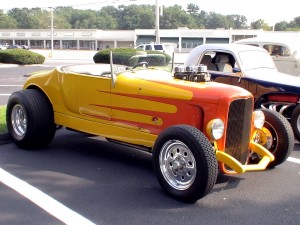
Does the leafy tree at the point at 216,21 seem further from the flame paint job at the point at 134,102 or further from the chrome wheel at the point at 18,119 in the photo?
the flame paint job at the point at 134,102

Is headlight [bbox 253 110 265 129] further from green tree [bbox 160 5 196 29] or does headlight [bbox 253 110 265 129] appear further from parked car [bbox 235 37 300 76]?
green tree [bbox 160 5 196 29]

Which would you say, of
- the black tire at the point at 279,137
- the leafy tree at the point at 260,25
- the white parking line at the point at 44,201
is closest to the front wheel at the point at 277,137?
the black tire at the point at 279,137

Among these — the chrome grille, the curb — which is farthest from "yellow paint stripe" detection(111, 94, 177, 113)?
the curb

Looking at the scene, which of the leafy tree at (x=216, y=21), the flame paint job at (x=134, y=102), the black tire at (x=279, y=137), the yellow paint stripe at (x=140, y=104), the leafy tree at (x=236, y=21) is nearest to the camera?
the flame paint job at (x=134, y=102)

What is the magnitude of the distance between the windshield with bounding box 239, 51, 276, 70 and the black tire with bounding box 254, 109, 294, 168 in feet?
9.21

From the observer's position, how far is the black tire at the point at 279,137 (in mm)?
5539

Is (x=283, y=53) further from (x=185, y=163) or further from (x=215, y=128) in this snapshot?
(x=185, y=163)

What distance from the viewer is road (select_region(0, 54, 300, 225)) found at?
13.4 feet

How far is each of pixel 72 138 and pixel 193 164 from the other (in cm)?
345

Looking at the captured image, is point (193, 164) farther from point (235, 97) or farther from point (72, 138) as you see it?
point (72, 138)

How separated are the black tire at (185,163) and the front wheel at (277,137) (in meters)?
1.36

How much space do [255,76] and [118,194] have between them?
14.5 ft

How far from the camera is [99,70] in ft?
21.5

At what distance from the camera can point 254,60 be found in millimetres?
8617
